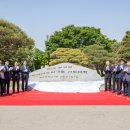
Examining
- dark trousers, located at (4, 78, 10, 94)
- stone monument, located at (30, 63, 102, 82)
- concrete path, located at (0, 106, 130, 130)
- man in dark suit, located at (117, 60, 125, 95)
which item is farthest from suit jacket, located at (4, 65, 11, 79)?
concrete path, located at (0, 106, 130, 130)

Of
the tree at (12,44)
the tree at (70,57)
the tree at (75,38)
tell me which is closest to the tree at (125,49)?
the tree at (70,57)

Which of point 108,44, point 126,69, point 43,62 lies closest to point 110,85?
point 126,69

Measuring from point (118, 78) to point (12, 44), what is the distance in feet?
67.4

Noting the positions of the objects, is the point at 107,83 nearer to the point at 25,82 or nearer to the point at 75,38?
the point at 25,82

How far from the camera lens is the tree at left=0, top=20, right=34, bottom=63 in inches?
1458

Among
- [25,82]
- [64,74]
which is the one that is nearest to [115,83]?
[64,74]

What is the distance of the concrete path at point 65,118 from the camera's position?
8344 millimetres

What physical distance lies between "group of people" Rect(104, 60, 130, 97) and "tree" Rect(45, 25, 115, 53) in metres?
47.4

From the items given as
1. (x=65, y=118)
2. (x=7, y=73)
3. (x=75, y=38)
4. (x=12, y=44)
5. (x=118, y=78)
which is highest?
(x=75, y=38)

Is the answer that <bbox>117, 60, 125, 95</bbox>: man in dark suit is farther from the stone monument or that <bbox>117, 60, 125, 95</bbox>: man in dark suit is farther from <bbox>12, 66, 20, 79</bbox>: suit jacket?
<bbox>12, 66, 20, 79</bbox>: suit jacket

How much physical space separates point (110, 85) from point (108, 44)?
4977 cm

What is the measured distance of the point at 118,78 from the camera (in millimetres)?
18719

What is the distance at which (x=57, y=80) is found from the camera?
75.4ft

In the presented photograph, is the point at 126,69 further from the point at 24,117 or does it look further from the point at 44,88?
the point at 24,117
